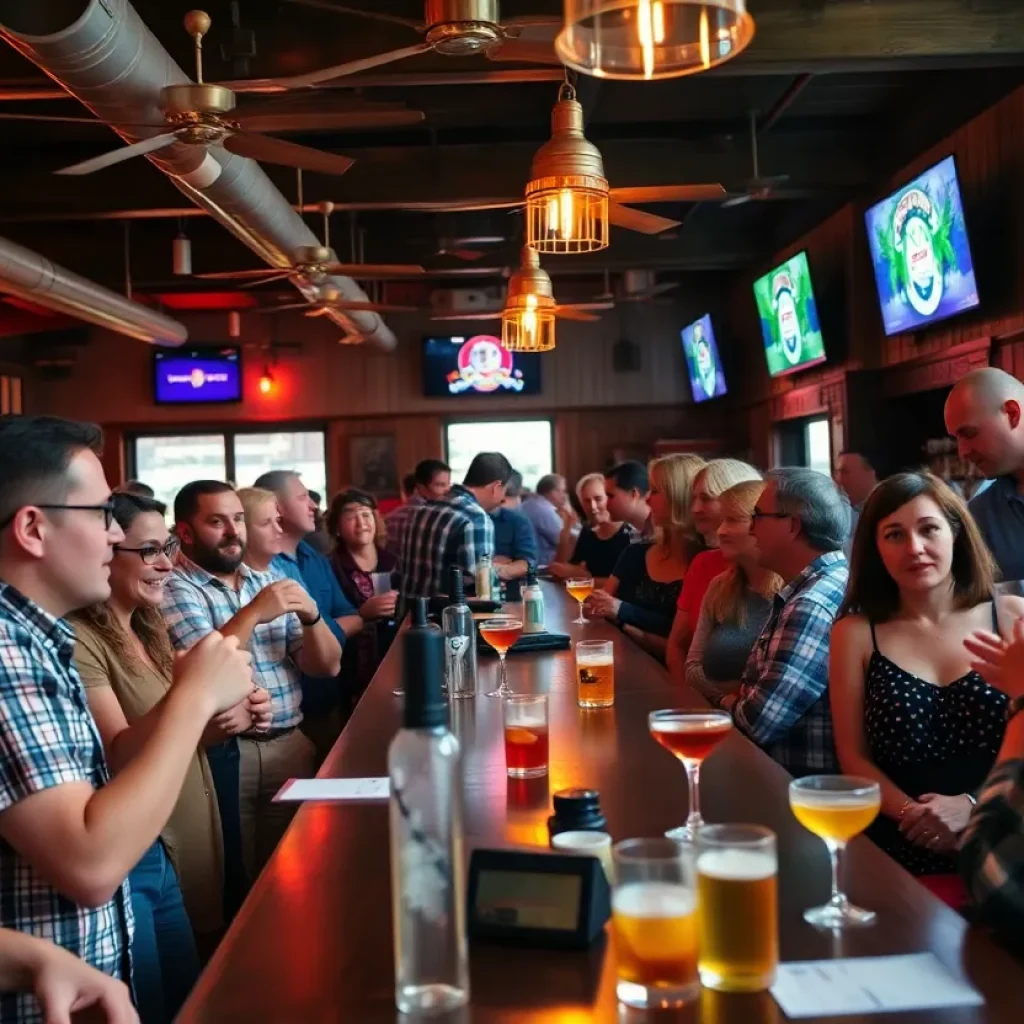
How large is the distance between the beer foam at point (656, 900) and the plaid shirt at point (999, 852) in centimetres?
41

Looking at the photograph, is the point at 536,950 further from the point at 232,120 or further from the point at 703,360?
the point at 703,360

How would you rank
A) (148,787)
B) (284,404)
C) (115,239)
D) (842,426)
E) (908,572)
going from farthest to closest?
(284,404) < (115,239) < (842,426) < (908,572) < (148,787)

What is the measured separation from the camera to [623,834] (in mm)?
1656

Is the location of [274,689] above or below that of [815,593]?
below

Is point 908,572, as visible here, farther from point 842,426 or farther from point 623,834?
point 842,426

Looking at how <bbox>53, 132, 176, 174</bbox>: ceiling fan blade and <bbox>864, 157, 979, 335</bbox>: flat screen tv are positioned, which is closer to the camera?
<bbox>53, 132, 176, 174</bbox>: ceiling fan blade

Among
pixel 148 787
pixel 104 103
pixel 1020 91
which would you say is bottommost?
pixel 148 787

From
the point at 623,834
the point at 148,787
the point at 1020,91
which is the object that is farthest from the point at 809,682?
the point at 1020,91

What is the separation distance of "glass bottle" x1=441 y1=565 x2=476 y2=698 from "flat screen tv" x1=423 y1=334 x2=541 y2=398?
9540 millimetres

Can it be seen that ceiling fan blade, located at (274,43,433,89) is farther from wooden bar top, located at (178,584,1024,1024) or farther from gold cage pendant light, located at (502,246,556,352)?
wooden bar top, located at (178,584,1024,1024)

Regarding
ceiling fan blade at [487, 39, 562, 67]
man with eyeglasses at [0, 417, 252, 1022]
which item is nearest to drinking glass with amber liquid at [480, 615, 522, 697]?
man with eyeglasses at [0, 417, 252, 1022]

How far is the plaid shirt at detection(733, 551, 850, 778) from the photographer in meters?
2.67

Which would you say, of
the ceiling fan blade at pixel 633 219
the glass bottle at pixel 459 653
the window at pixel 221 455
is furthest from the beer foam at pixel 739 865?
the window at pixel 221 455

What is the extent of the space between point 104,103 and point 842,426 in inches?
210
